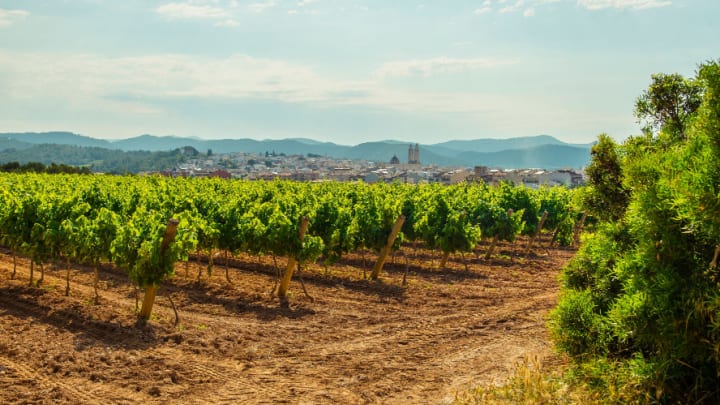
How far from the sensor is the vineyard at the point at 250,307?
9.09 metres

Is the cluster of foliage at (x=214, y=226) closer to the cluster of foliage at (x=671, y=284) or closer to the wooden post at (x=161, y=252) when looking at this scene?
the wooden post at (x=161, y=252)

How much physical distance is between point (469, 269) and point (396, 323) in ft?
27.5

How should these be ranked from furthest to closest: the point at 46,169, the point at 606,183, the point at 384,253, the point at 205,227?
1. the point at 46,169
2. the point at 384,253
3. the point at 205,227
4. the point at 606,183

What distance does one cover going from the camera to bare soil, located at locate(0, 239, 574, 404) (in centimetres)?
863

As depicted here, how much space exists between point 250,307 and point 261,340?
2.59 meters

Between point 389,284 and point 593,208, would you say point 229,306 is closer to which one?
point 389,284

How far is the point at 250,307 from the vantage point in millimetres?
13523

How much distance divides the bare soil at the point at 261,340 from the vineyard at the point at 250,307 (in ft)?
0.14

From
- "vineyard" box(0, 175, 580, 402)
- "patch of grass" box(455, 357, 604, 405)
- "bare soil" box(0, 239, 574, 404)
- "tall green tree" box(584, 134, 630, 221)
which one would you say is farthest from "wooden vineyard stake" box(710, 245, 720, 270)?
"vineyard" box(0, 175, 580, 402)

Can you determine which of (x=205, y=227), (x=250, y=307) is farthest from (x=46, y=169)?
(x=250, y=307)

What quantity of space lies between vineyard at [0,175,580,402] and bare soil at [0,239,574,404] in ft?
0.14

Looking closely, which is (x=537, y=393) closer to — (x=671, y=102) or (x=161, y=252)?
(x=671, y=102)

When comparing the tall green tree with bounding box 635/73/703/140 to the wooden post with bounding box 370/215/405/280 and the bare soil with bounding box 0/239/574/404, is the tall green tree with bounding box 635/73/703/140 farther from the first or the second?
the wooden post with bounding box 370/215/405/280

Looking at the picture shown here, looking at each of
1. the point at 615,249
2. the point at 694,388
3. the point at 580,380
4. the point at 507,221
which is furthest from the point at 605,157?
the point at 507,221
